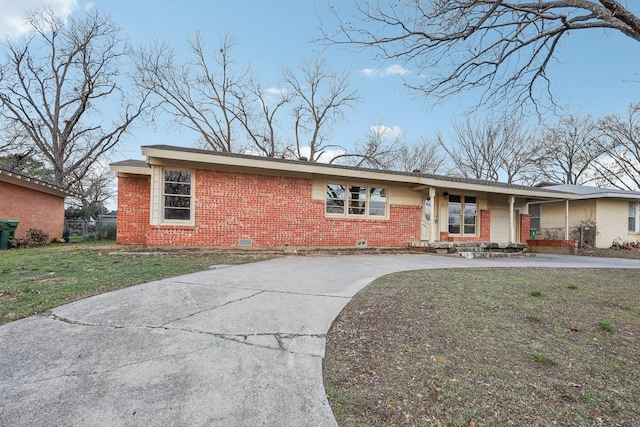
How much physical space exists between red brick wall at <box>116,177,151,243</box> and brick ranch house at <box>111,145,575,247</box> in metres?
0.03

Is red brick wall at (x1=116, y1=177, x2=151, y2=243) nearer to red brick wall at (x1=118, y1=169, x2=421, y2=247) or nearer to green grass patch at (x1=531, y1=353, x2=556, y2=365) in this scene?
red brick wall at (x1=118, y1=169, x2=421, y2=247)

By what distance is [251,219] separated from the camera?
32.8 ft

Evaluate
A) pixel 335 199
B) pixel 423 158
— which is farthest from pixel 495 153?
pixel 335 199

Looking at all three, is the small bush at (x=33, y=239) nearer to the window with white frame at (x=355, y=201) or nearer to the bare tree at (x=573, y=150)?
the window with white frame at (x=355, y=201)

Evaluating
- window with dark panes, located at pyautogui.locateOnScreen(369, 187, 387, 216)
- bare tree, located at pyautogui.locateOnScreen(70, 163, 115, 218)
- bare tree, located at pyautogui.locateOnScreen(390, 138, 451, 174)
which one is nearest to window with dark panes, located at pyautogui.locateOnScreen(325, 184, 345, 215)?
window with dark panes, located at pyautogui.locateOnScreen(369, 187, 387, 216)

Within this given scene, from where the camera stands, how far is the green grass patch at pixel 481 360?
1928mm

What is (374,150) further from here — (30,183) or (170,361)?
(170,361)

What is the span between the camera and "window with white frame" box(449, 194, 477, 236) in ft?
44.4

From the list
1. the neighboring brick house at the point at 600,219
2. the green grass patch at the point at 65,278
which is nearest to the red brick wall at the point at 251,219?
the green grass patch at the point at 65,278

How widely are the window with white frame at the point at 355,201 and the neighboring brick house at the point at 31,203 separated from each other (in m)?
12.3

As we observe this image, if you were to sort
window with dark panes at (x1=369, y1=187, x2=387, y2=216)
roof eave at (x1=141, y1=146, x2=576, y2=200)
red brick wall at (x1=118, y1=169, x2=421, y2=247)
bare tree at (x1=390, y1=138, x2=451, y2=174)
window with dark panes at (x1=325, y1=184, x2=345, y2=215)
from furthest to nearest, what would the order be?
bare tree at (x1=390, y1=138, x2=451, y2=174)
window with dark panes at (x1=369, y1=187, x2=387, y2=216)
window with dark panes at (x1=325, y1=184, x2=345, y2=215)
red brick wall at (x1=118, y1=169, x2=421, y2=247)
roof eave at (x1=141, y1=146, x2=576, y2=200)

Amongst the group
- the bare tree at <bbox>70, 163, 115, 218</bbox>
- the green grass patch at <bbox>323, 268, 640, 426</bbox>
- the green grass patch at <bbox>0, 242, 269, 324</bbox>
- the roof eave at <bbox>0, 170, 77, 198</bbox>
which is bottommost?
the green grass patch at <bbox>323, 268, 640, 426</bbox>

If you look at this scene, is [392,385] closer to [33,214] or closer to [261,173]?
[261,173]

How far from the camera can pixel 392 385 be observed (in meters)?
2.20
